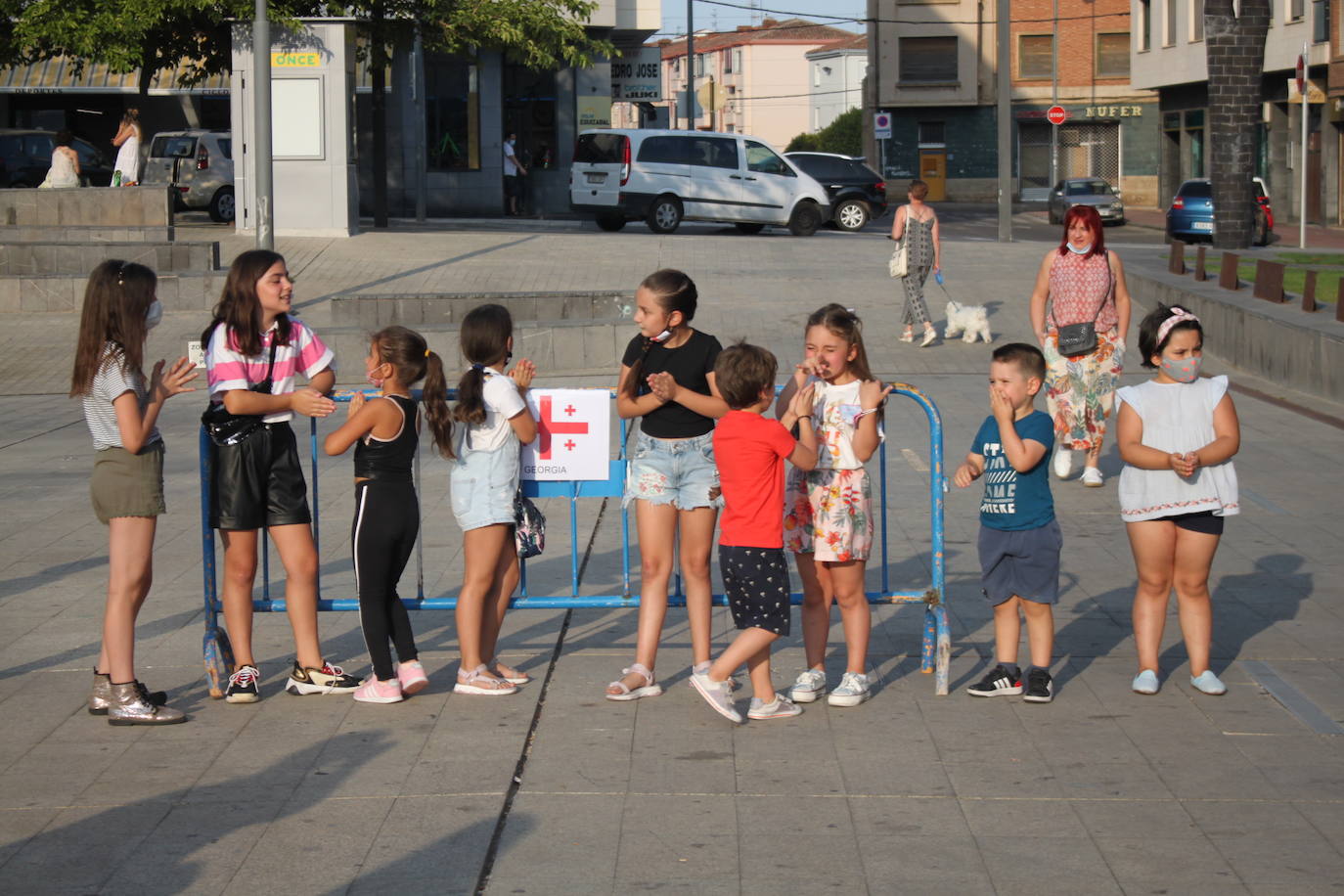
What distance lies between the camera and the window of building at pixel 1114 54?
209ft

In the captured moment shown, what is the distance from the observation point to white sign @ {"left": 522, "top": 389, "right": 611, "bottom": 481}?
6.18 meters

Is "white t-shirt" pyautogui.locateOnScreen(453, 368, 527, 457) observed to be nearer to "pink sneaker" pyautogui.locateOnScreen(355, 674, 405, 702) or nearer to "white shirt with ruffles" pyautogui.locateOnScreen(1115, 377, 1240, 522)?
"pink sneaker" pyautogui.locateOnScreen(355, 674, 405, 702)

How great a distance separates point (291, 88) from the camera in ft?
77.9

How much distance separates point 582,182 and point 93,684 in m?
24.5

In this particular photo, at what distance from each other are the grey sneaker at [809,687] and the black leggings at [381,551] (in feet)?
4.70

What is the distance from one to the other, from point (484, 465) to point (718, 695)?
3.86 feet

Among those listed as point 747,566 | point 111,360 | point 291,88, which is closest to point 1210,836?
point 747,566

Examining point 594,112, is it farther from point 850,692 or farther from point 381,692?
point 850,692

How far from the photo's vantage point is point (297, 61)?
933 inches

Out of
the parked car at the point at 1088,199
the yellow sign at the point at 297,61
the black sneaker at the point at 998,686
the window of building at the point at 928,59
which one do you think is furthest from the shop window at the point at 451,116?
the black sneaker at the point at 998,686

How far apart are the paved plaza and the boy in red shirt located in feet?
1.05

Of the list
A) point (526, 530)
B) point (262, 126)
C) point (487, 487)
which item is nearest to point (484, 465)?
point (487, 487)

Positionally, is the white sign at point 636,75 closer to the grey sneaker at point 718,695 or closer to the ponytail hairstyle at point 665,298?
the ponytail hairstyle at point 665,298

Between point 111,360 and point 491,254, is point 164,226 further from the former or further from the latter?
point 111,360
